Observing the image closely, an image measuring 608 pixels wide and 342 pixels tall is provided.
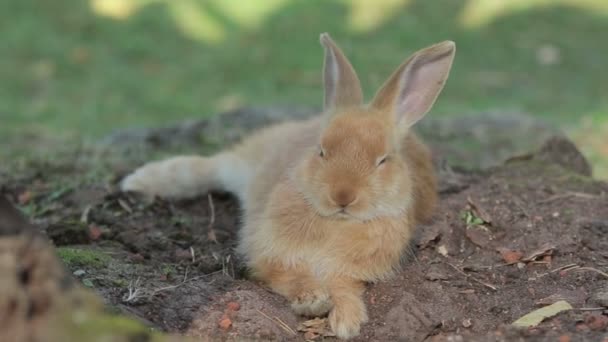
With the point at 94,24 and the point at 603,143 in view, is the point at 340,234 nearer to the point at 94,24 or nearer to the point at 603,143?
the point at 603,143

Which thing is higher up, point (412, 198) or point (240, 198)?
point (412, 198)

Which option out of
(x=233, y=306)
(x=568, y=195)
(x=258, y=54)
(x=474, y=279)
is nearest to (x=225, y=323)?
(x=233, y=306)

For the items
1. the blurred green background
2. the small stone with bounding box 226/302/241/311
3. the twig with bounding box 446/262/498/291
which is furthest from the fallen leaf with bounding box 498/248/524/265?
the blurred green background

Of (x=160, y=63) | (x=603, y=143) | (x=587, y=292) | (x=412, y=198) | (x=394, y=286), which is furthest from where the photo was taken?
(x=160, y=63)

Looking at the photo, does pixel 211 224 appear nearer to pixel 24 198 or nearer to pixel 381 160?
pixel 24 198

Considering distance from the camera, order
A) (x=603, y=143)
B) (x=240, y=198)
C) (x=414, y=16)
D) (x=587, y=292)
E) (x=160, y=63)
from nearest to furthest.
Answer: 1. (x=587, y=292)
2. (x=240, y=198)
3. (x=603, y=143)
4. (x=160, y=63)
5. (x=414, y=16)

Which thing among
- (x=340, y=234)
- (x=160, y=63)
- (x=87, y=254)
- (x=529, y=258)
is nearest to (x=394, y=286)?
(x=340, y=234)

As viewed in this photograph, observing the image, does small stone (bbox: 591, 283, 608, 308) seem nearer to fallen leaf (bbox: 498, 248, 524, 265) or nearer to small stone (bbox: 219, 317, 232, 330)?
fallen leaf (bbox: 498, 248, 524, 265)
